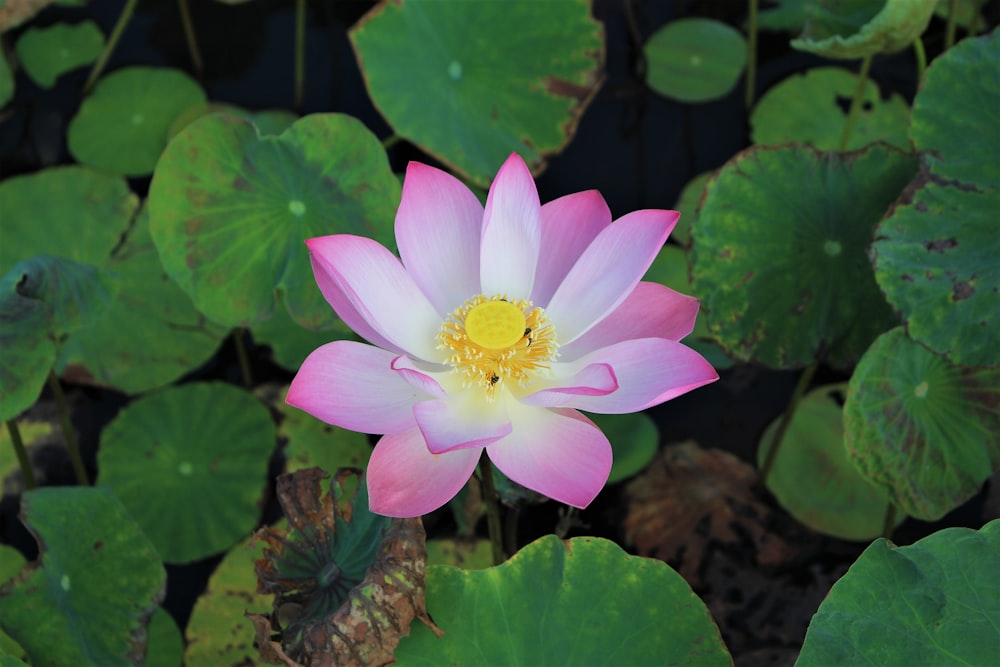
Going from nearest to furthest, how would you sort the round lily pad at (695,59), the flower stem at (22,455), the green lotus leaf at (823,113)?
1. the flower stem at (22,455)
2. the green lotus leaf at (823,113)
3. the round lily pad at (695,59)

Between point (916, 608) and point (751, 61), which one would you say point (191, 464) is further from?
point (751, 61)

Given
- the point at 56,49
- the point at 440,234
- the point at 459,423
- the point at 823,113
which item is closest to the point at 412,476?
the point at 459,423

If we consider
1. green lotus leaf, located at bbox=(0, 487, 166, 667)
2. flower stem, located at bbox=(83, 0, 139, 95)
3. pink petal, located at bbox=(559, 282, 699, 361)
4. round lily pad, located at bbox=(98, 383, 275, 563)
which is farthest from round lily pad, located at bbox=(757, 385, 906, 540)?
flower stem, located at bbox=(83, 0, 139, 95)

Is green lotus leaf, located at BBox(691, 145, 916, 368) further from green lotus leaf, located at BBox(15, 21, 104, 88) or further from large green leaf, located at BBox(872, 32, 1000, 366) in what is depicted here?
green lotus leaf, located at BBox(15, 21, 104, 88)

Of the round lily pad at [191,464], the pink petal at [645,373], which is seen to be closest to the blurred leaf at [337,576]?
the pink petal at [645,373]

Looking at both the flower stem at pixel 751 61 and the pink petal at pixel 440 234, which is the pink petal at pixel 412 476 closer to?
the pink petal at pixel 440 234

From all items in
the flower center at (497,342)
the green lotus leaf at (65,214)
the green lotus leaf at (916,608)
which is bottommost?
the green lotus leaf at (65,214)

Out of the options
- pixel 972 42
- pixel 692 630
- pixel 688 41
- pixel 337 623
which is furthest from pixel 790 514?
pixel 688 41

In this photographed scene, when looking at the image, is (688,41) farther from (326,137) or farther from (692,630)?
(692,630)
